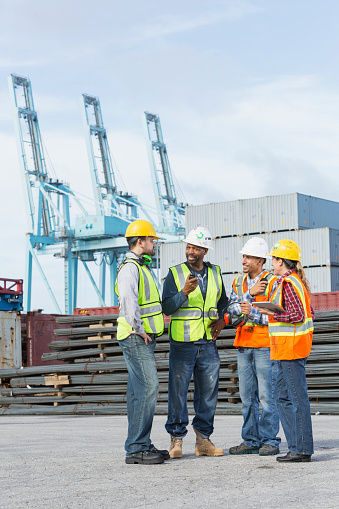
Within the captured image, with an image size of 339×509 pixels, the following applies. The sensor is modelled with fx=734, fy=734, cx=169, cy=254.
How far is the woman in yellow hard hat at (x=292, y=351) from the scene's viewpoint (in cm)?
562

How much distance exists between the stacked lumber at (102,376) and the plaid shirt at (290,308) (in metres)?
6.69

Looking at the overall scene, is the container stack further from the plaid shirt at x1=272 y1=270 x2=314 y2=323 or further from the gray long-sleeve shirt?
the gray long-sleeve shirt

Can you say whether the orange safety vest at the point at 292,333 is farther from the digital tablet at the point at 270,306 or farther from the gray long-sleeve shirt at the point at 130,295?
the gray long-sleeve shirt at the point at 130,295

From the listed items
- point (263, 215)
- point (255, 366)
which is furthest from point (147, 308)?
point (263, 215)

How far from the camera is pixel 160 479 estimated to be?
4.98 metres

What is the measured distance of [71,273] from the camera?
52.1 meters

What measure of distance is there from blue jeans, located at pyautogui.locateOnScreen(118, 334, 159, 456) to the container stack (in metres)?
23.1

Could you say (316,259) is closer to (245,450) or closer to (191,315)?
(245,450)

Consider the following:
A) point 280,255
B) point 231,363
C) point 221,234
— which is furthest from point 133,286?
point 221,234

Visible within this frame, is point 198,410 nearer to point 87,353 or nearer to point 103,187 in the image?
point 87,353

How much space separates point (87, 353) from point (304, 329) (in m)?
8.52

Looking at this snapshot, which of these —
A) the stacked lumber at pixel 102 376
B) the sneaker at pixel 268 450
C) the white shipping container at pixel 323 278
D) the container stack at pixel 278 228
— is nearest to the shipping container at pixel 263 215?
the container stack at pixel 278 228

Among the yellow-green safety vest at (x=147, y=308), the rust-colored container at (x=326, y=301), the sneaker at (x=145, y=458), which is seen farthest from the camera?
the rust-colored container at (x=326, y=301)

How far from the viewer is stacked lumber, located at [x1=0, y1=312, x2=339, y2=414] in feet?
40.3
